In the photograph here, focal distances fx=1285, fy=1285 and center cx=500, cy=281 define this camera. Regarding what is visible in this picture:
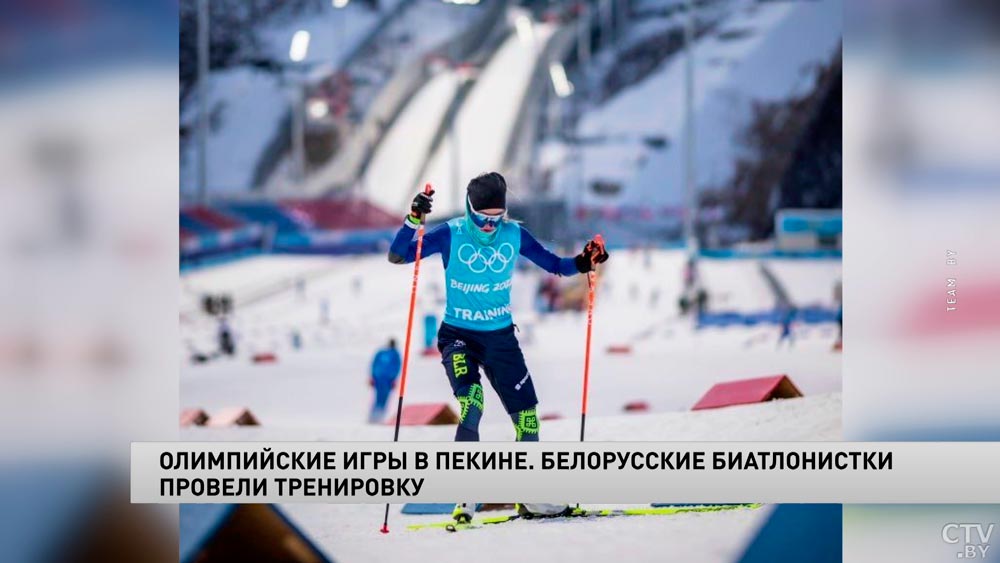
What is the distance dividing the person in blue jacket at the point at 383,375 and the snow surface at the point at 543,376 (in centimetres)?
24

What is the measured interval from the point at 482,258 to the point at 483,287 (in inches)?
4.0

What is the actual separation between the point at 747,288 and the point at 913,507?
7.99 metres

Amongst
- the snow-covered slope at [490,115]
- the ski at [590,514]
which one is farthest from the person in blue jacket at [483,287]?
the snow-covered slope at [490,115]

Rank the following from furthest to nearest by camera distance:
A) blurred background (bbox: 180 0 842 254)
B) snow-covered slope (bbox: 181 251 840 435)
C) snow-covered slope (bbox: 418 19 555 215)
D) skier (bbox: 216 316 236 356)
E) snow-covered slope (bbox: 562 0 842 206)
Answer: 1. snow-covered slope (bbox: 562 0 842 206)
2. snow-covered slope (bbox: 418 19 555 215)
3. blurred background (bbox: 180 0 842 254)
4. skier (bbox: 216 316 236 356)
5. snow-covered slope (bbox: 181 251 840 435)

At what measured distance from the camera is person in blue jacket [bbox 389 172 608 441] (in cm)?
A: 441

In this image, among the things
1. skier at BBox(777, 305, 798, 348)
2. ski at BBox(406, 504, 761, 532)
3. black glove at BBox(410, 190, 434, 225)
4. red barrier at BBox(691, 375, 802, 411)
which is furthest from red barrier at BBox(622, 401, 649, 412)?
black glove at BBox(410, 190, 434, 225)

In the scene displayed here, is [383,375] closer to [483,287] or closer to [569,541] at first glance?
[483,287]

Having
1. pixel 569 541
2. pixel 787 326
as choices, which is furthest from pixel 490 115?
pixel 569 541

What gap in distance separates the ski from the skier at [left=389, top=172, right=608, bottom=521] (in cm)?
→ 5

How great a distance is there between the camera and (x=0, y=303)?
166 inches

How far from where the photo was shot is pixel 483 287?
4.45m

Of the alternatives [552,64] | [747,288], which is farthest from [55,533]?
[552,64]

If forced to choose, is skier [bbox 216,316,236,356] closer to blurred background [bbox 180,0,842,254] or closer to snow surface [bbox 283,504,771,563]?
blurred background [bbox 180,0,842,254]

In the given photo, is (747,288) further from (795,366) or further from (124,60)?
(124,60)
